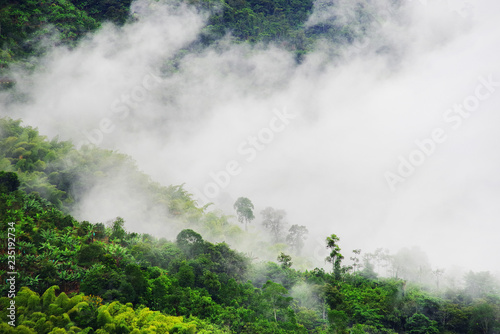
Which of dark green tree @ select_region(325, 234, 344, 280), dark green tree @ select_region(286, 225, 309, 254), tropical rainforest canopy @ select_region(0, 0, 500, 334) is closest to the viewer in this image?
tropical rainforest canopy @ select_region(0, 0, 500, 334)

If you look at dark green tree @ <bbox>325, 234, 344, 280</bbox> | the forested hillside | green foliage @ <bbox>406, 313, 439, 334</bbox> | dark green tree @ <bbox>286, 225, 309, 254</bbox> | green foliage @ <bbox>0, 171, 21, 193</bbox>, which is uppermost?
dark green tree @ <bbox>286, 225, 309, 254</bbox>

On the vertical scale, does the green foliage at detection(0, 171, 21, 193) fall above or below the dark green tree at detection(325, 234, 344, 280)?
above

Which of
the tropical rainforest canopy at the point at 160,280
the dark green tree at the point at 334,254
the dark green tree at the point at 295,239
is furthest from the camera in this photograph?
the dark green tree at the point at 295,239

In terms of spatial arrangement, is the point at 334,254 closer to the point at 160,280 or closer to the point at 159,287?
the point at 160,280

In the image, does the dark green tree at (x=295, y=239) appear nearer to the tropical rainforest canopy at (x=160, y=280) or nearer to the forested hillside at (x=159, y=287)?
the tropical rainforest canopy at (x=160, y=280)

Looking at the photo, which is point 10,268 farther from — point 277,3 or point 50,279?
point 277,3

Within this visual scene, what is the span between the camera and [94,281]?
15.6 meters

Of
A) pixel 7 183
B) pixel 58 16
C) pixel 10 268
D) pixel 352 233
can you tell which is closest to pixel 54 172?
pixel 7 183

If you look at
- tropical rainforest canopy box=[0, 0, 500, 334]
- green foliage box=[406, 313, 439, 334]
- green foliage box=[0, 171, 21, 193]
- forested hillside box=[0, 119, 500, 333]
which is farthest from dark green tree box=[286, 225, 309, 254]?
green foliage box=[0, 171, 21, 193]

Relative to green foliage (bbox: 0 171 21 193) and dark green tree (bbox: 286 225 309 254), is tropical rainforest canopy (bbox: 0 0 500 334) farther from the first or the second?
dark green tree (bbox: 286 225 309 254)

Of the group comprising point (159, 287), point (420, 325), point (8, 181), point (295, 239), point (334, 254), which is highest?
point (295, 239)

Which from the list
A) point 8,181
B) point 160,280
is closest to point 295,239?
point 160,280

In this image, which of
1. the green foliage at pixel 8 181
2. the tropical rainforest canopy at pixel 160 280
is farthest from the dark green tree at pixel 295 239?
the green foliage at pixel 8 181

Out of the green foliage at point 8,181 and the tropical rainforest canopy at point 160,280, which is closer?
the tropical rainforest canopy at point 160,280
